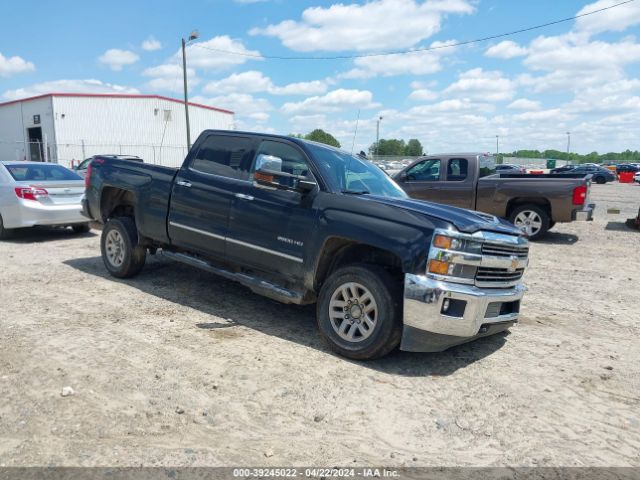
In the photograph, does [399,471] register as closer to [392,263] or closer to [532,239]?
[392,263]

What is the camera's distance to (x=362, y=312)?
4551mm

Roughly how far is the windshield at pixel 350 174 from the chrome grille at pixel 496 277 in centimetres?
141

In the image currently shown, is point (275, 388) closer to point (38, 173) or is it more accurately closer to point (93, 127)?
point (38, 173)

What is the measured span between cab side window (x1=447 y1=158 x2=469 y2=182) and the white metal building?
Answer: 26831mm

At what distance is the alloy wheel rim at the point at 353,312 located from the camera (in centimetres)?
448

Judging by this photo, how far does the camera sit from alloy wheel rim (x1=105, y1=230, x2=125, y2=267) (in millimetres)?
6883

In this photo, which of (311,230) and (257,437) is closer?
(257,437)

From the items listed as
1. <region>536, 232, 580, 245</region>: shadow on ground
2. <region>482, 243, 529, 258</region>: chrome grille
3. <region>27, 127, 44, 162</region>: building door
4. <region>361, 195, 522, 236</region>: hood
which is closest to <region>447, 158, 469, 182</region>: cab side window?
<region>536, 232, 580, 245</region>: shadow on ground

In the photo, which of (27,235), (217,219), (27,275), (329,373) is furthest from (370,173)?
(27,235)

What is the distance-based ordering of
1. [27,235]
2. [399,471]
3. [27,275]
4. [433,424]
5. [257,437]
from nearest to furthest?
[399,471] < [257,437] < [433,424] < [27,275] < [27,235]

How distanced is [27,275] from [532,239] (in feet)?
31.5

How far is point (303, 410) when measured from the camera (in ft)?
12.1

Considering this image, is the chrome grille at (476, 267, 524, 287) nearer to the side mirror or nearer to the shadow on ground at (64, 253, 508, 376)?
the shadow on ground at (64, 253, 508, 376)

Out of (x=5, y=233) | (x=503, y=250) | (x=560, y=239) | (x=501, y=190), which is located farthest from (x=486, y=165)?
(x=5, y=233)
